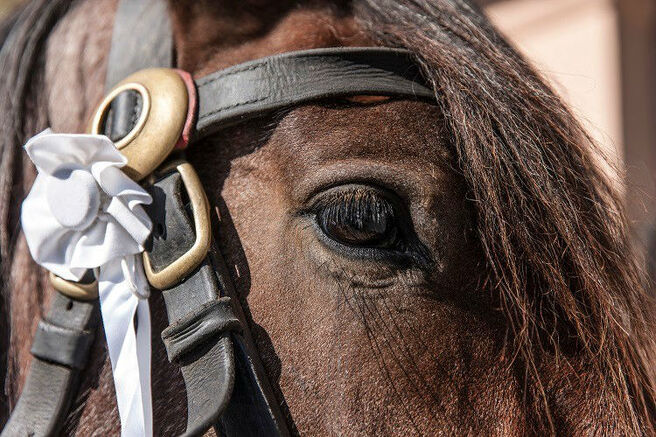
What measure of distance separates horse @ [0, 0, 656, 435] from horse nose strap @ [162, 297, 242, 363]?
66 millimetres

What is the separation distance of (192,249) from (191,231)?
0.03 meters

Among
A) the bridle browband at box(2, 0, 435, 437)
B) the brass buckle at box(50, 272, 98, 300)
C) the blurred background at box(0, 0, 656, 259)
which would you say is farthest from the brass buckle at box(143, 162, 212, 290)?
the blurred background at box(0, 0, 656, 259)

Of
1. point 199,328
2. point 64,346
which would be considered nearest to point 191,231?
point 199,328

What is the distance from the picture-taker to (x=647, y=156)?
4.55 metres

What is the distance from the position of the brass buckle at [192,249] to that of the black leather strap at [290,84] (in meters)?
0.10

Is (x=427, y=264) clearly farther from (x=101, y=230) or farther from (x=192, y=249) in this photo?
(x=101, y=230)

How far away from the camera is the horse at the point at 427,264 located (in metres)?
1.08

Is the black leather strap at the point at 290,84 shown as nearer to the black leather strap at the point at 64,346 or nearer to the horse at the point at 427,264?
the horse at the point at 427,264

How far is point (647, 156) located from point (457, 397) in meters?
3.93

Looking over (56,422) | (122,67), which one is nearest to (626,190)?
(122,67)

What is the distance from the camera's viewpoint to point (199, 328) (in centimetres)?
104

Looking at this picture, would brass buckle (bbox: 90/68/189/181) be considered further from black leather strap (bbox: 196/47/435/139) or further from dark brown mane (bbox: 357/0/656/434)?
dark brown mane (bbox: 357/0/656/434)

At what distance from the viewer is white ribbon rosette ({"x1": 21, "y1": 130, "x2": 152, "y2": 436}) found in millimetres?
1105

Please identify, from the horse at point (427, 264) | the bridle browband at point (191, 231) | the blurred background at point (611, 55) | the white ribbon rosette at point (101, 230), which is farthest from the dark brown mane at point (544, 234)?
the blurred background at point (611, 55)
